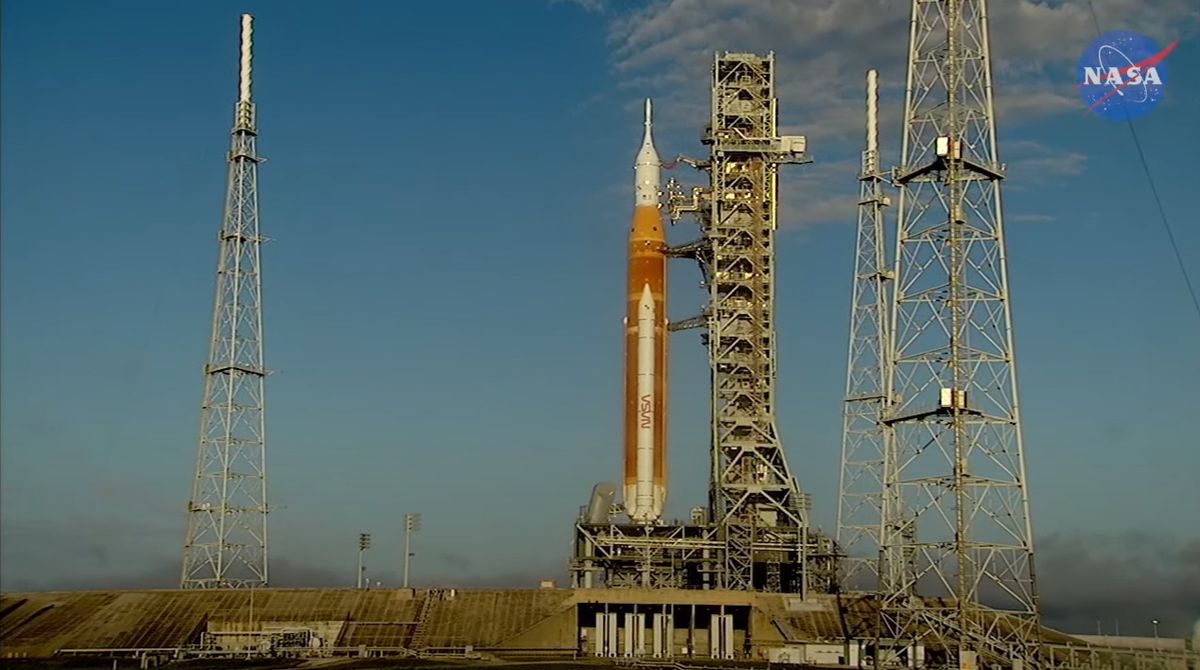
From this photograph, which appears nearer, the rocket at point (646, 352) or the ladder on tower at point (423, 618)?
the ladder on tower at point (423, 618)

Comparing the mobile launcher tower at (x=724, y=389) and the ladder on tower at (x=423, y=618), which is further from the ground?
the mobile launcher tower at (x=724, y=389)

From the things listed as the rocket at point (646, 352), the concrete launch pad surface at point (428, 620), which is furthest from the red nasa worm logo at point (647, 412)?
the concrete launch pad surface at point (428, 620)

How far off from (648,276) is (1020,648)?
4624 centimetres

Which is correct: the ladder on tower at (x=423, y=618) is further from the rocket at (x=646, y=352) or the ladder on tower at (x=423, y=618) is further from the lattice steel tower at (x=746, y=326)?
the lattice steel tower at (x=746, y=326)

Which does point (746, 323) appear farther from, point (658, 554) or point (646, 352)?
point (658, 554)

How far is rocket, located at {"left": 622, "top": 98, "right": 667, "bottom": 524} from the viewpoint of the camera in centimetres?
11925

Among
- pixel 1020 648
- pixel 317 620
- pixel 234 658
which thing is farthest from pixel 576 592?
pixel 1020 648

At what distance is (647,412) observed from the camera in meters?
120

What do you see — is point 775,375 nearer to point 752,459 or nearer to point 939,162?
point 752,459

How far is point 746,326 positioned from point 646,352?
845 centimetres

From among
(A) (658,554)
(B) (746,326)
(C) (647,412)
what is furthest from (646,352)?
(A) (658,554)

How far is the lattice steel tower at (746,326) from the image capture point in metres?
118

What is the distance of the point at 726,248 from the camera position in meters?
124

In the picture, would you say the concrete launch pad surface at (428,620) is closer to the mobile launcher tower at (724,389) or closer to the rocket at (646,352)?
the mobile launcher tower at (724,389)
